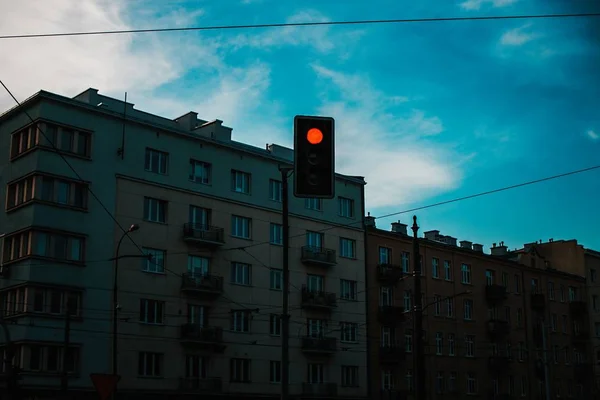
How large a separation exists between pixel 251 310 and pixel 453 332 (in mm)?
20312

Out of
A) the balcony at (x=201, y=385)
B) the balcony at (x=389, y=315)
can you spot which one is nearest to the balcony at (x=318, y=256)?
the balcony at (x=389, y=315)

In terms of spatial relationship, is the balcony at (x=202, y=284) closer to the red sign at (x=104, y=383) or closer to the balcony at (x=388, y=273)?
the balcony at (x=388, y=273)

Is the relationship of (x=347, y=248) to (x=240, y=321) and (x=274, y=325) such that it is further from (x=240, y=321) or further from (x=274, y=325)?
(x=240, y=321)

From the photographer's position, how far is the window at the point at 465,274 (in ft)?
226

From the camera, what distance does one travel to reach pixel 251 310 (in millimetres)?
53219

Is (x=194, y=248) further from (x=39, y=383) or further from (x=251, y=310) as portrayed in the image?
(x=39, y=383)

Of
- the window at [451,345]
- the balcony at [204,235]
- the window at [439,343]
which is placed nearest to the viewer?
the balcony at [204,235]

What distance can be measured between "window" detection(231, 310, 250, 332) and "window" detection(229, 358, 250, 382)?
1863 mm

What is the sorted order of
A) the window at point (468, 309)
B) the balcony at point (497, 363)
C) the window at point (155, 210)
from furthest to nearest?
the window at point (468, 309)
the balcony at point (497, 363)
the window at point (155, 210)

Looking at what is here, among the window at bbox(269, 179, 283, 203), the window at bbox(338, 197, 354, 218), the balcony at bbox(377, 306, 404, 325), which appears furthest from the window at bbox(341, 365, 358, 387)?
the window at bbox(269, 179, 283, 203)

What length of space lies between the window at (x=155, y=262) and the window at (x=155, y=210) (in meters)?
1.82

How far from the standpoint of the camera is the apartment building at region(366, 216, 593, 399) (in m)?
61.3

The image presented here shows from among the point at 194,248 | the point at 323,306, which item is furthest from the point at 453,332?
the point at 194,248

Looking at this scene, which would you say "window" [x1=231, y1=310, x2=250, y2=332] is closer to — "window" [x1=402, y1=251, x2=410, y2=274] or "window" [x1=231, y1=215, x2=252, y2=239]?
"window" [x1=231, y1=215, x2=252, y2=239]
